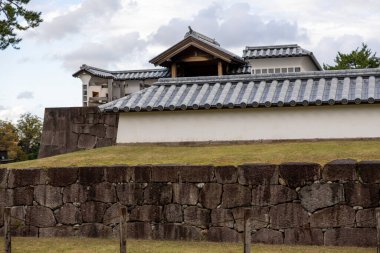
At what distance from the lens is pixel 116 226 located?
11344mm

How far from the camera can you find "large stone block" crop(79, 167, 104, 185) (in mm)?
11438

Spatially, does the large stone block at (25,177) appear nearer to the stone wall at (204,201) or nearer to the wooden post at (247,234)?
the stone wall at (204,201)

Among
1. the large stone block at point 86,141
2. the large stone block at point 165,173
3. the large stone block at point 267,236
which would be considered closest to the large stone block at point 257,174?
the large stone block at point 267,236

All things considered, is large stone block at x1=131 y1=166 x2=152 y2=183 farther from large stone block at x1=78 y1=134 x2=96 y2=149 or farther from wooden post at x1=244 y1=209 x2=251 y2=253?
large stone block at x1=78 y1=134 x2=96 y2=149

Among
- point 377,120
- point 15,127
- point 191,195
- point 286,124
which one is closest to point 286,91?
point 286,124

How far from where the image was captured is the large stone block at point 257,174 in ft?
34.1

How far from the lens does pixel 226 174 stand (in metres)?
10.6

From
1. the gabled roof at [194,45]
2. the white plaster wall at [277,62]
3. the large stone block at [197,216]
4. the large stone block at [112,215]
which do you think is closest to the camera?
the large stone block at [197,216]

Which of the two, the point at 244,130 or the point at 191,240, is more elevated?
the point at 244,130

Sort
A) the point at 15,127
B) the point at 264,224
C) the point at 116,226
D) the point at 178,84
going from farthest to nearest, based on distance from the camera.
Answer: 1. the point at 15,127
2. the point at 178,84
3. the point at 116,226
4. the point at 264,224

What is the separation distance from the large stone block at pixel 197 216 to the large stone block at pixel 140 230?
0.80 metres

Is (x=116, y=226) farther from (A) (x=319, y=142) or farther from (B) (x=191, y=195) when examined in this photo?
(A) (x=319, y=142)

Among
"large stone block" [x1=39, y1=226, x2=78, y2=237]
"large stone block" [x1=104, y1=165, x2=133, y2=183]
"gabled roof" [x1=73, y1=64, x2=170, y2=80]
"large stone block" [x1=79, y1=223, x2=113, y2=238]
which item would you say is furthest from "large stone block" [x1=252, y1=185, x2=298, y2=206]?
"gabled roof" [x1=73, y1=64, x2=170, y2=80]

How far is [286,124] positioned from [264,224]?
4.07 meters
